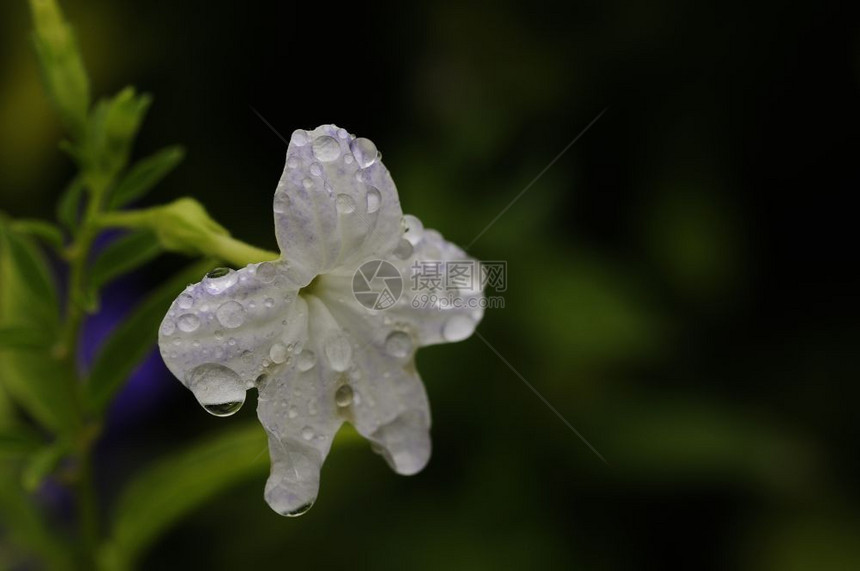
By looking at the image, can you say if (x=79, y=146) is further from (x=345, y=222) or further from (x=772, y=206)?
(x=772, y=206)

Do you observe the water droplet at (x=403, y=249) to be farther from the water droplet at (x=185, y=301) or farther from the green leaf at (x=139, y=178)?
the green leaf at (x=139, y=178)

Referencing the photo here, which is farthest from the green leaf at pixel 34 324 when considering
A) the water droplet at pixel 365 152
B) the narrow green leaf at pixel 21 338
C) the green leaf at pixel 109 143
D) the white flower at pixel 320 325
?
the water droplet at pixel 365 152

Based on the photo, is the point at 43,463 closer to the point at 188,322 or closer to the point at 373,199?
the point at 188,322

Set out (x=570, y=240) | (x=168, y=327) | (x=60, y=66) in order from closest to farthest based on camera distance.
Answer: (x=168, y=327) < (x=60, y=66) < (x=570, y=240)

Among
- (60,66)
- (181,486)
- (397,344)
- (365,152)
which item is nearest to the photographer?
(365,152)

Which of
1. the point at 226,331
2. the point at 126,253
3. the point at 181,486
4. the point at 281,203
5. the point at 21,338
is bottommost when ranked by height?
the point at 181,486

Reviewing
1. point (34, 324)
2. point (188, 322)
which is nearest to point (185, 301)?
point (188, 322)
